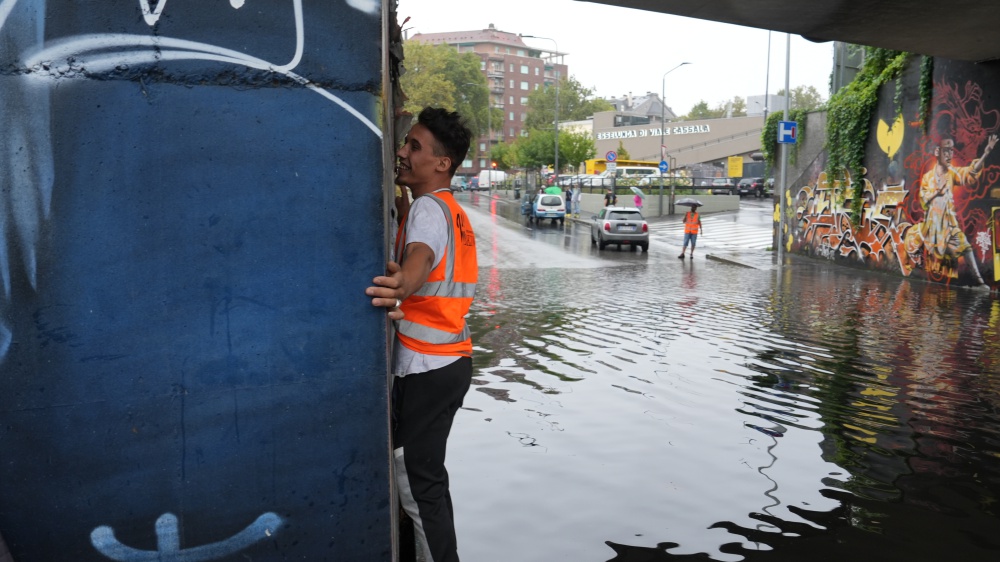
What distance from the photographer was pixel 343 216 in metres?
2.84

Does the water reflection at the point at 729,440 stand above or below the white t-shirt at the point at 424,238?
below

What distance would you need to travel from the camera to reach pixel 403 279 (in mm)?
2930

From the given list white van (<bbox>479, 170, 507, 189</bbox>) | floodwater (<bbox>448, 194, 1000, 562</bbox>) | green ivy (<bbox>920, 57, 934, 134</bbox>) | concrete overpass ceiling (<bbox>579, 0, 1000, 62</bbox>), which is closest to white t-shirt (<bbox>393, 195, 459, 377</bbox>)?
floodwater (<bbox>448, 194, 1000, 562</bbox>)

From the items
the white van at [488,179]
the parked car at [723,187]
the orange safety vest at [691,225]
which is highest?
the white van at [488,179]

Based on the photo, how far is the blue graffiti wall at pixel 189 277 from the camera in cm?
261

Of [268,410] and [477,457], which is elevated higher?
[268,410]

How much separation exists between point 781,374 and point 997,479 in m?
3.08

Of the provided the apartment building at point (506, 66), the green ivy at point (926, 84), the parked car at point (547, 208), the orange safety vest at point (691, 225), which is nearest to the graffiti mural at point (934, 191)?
the green ivy at point (926, 84)

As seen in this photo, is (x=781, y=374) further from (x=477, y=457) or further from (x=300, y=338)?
(x=300, y=338)

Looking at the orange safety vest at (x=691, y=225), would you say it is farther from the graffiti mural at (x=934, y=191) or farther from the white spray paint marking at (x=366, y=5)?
the white spray paint marking at (x=366, y=5)

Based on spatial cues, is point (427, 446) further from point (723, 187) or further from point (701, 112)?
point (701, 112)

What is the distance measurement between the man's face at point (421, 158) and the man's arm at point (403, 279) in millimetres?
375

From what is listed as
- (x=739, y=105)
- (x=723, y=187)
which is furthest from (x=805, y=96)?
(x=723, y=187)

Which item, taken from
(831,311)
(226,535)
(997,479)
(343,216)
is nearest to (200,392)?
(226,535)
